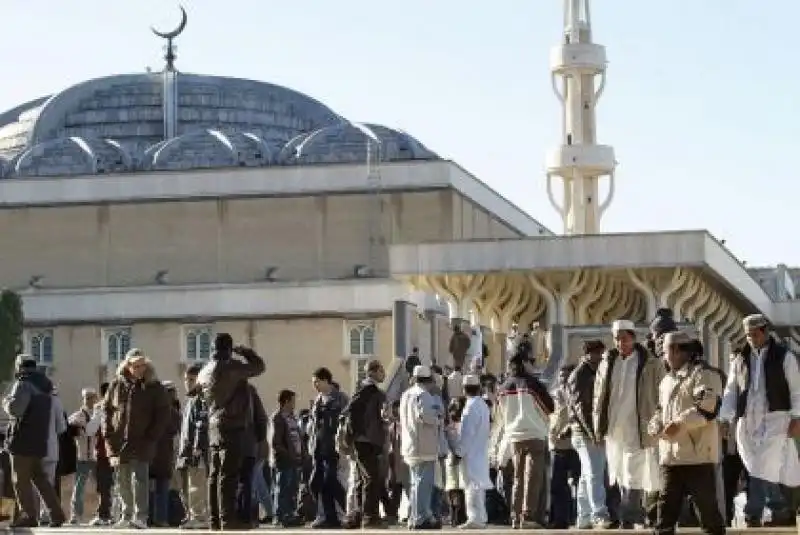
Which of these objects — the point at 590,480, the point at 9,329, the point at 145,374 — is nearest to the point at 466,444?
the point at 590,480

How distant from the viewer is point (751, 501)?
1812cm

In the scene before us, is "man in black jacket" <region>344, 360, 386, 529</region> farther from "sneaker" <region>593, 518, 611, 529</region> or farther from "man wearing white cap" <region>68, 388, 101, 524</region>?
"man wearing white cap" <region>68, 388, 101, 524</region>

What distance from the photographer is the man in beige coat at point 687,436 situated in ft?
53.8

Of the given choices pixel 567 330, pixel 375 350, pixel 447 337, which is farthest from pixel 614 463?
pixel 375 350

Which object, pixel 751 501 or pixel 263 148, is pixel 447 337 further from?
pixel 751 501

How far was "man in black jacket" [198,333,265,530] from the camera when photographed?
2027 centimetres

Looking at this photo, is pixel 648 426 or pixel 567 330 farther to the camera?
pixel 567 330

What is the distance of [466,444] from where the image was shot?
69.8ft

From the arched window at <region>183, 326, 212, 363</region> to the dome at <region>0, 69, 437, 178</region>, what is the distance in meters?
5.18

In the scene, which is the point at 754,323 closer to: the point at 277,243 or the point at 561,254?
the point at 561,254

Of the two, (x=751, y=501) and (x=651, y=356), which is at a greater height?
(x=651, y=356)

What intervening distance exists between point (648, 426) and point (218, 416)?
4.67 meters

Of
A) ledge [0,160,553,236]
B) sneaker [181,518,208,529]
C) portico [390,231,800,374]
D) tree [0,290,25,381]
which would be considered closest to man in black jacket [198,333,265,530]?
sneaker [181,518,208,529]

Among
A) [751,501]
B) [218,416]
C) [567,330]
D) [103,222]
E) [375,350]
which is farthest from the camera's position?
[103,222]
